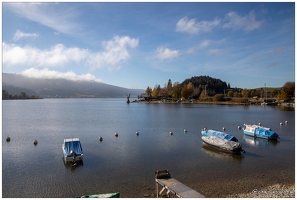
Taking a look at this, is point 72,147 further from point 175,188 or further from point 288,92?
point 288,92

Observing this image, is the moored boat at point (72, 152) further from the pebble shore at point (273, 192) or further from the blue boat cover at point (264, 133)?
the blue boat cover at point (264, 133)

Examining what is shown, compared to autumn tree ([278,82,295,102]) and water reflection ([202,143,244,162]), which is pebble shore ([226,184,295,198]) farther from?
autumn tree ([278,82,295,102])

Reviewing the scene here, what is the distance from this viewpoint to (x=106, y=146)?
3759 cm

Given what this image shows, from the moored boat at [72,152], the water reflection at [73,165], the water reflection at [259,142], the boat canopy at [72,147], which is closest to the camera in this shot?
the water reflection at [73,165]

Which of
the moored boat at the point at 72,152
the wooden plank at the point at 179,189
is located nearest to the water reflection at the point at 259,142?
the wooden plank at the point at 179,189

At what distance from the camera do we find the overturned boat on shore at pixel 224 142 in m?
32.6

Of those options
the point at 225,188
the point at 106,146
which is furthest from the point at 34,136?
the point at 225,188

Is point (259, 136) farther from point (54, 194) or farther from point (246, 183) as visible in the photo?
point (54, 194)

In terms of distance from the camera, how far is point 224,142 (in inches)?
1351

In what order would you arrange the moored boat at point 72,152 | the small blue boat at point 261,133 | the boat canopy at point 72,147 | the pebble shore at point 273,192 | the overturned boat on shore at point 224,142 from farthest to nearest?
the small blue boat at point 261,133 < the overturned boat on shore at point 224,142 < the boat canopy at point 72,147 < the moored boat at point 72,152 < the pebble shore at point 273,192

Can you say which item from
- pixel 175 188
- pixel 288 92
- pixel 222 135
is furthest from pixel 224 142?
pixel 288 92

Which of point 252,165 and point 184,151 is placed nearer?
point 252,165

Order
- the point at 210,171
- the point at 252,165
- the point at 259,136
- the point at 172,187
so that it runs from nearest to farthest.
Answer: the point at 172,187
the point at 210,171
the point at 252,165
the point at 259,136

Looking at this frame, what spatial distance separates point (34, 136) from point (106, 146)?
17.6 metres
